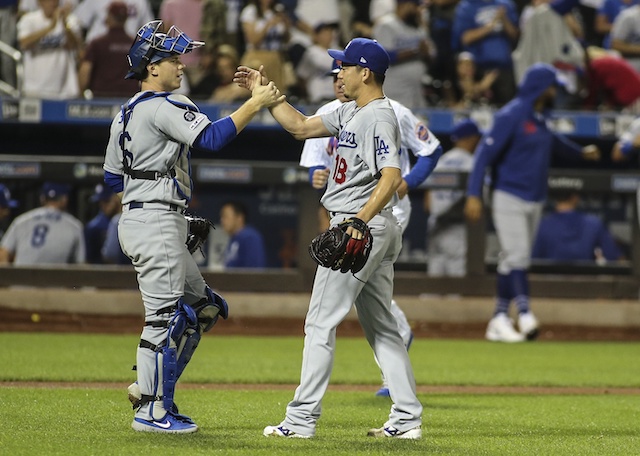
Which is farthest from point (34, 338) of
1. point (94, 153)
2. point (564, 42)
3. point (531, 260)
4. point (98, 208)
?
point (564, 42)

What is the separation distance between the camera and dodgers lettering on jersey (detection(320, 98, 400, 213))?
16.6 feet

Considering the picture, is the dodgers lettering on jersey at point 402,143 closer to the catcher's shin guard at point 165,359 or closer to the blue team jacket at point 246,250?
the catcher's shin guard at point 165,359

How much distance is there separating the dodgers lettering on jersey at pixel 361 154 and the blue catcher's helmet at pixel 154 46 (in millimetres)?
800

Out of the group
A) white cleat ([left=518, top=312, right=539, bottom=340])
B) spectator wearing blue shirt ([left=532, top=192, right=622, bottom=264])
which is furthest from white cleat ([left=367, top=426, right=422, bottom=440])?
spectator wearing blue shirt ([left=532, top=192, right=622, bottom=264])

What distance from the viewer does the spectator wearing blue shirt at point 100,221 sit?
11625 millimetres

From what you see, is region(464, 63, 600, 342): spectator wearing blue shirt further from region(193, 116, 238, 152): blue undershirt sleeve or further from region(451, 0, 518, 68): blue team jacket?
region(193, 116, 238, 152): blue undershirt sleeve

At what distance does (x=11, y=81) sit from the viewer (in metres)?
12.8

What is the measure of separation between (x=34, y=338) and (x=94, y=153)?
331 centimetres

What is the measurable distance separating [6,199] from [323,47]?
392 cm

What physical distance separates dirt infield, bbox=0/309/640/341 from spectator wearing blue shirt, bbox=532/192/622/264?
753 mm

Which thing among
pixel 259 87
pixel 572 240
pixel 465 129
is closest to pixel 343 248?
pixel 259 87

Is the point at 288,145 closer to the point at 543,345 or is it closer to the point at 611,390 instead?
the point at 543,345

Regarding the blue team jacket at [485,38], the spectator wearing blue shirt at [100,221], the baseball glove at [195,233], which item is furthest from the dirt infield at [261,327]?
the baseball glove at [195,233]

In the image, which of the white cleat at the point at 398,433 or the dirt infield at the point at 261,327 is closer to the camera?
the white cleat at the point at 398,433
